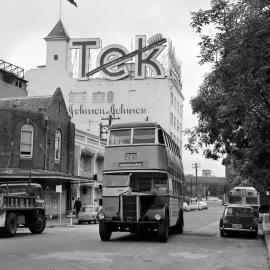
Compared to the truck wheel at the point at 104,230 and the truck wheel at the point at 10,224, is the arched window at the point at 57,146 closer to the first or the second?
the truck wheel at the point at 10,224

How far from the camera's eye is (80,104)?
7694cm

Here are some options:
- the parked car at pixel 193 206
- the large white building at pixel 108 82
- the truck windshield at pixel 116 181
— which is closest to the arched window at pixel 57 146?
the truck windshield at pixel 116 181

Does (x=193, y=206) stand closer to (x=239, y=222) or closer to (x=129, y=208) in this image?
(x=239, y=222)

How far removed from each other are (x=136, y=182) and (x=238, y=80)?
631 centimetres

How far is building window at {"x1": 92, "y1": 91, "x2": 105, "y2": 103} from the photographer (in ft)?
249

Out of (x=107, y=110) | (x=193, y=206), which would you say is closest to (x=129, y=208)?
(x=107, y=110)

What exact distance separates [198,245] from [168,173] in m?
3.18

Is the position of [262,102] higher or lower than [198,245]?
higher

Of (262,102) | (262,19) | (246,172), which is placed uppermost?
(262,19)

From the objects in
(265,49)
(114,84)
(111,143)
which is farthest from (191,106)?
(114,84)

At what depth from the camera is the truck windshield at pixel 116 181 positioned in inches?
781

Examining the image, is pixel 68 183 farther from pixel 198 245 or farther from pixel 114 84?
pixel 114 84

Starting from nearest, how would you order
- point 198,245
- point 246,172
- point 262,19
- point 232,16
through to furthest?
point 262,19, point 232,16, point 198,245, point 246,172

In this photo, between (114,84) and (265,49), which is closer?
(265,49)
